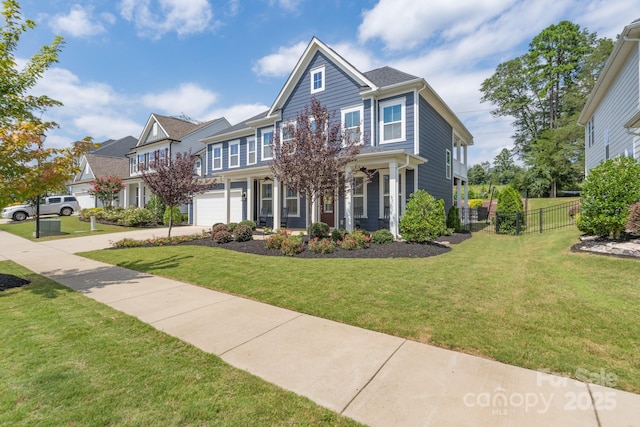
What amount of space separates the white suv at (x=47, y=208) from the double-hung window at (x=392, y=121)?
88.1 ft

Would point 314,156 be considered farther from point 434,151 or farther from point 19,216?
point 19,216

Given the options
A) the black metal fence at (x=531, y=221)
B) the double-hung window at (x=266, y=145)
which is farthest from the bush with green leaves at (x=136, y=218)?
the black metal fence at (x=531, y=221)

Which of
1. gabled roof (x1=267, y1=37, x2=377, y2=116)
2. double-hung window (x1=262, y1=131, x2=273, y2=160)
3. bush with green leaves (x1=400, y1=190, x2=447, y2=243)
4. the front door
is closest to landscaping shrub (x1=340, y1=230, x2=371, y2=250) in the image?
bush with green leaves (x1=400, y1=190, x2=447, y2=243)

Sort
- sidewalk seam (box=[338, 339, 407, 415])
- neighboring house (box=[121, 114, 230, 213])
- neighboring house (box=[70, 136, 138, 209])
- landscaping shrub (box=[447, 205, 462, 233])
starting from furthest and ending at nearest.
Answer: neighboring house (box=[70, 136, 138, 209]), neighboring house (box=[121, 114, 230, 213]), landscaping shrub (box=[447, 205, 462, 233]), sidewalk seam (box=[338, 339, 407, 415])

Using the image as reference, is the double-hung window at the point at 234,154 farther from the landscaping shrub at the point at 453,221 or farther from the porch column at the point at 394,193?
the landscaping shrub at the point at 453,221

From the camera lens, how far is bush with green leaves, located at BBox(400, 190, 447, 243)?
9492mm

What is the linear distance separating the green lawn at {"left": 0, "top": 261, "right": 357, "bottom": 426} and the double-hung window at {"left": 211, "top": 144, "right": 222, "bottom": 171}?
1651cm

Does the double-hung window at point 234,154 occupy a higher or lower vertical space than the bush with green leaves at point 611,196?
higher

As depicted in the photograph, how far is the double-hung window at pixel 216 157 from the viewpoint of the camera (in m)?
19.5

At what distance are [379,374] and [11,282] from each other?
7.76 m

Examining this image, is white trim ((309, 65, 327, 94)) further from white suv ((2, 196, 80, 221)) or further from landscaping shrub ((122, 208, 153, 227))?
white suv ((2, 196, 80, 221))

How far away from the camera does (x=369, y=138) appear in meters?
12.6

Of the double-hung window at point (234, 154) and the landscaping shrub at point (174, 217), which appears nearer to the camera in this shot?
the double-hung window at point (234, 154)

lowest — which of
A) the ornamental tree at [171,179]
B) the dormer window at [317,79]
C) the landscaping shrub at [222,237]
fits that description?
the landscaping shrub at [222,237]
